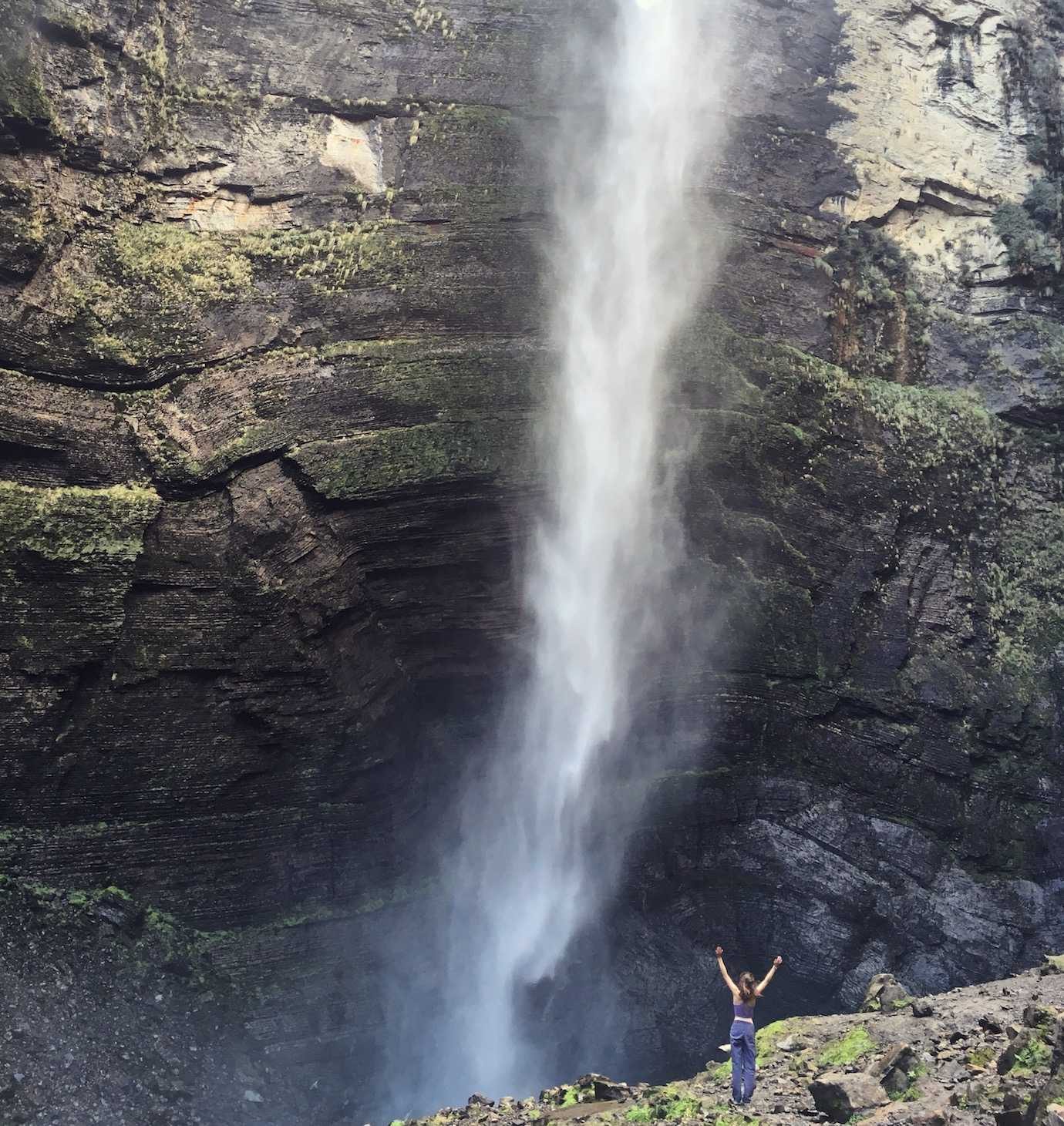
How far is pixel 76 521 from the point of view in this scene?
18.4m

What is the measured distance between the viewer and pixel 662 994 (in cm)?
2081

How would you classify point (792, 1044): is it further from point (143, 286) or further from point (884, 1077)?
point (143, 286)

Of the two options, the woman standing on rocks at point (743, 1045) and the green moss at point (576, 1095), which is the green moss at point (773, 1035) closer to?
the green moss at point (576, 1095)

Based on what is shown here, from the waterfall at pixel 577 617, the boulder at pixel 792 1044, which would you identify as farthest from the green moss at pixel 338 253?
the boulder at pixel 792 1044

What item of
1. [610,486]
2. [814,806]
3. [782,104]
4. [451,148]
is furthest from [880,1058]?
[782,104]

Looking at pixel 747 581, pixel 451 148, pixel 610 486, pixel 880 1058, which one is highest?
pixel 451 148

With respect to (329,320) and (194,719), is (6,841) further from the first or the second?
(329,320)

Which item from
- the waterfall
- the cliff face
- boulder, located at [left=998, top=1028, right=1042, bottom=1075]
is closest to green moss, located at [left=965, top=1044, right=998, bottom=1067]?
boulder, located at [left=998, top=1028, right=1042, bottom=1075]

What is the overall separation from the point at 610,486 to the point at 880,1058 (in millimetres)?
11003

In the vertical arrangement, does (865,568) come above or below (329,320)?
below

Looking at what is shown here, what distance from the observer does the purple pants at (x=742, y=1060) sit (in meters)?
13.5

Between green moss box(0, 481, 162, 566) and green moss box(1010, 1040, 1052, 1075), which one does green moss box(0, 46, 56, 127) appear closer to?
green moss box(0, 481, 162, 566)

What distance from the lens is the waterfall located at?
21.0 m

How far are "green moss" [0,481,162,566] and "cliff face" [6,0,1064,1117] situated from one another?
0.16ft
